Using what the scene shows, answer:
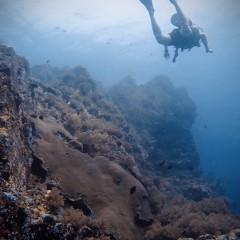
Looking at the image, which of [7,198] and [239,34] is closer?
[7,198]

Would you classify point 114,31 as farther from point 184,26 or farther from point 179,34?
point 184,26

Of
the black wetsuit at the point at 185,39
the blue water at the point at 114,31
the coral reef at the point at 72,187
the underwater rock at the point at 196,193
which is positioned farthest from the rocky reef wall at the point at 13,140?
the blue water at the point at 114,31

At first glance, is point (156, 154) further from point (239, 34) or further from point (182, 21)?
point (239, 34)

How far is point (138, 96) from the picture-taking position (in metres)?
25.4

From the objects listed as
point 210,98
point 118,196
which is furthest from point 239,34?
point 210,98

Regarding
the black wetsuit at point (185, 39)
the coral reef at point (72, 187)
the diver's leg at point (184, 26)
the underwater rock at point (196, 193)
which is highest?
the diver's leg at point (184, 26)

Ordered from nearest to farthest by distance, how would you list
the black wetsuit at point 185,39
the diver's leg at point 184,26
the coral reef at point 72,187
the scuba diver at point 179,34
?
the coral reef at point 72,187
the diver's leg at point 184,26
the scuba diver at point 179,34
the black wetsuit at point 185,39

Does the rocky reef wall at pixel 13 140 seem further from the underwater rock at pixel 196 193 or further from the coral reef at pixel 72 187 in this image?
the underwater rock at pixel 196 193

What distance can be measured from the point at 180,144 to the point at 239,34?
31804mm

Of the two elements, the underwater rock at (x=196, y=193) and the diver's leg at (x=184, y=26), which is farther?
the underwater rock at (x=196, y=193)

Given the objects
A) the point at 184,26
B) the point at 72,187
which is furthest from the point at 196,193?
the point at 72,187

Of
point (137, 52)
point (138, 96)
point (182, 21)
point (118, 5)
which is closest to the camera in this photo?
point (182, 21)

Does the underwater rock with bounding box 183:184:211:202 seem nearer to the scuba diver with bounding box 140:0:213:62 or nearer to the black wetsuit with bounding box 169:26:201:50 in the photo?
the scuba diver with bounding box 140:0:213:62

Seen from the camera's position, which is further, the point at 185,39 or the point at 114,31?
the point at 114,31
